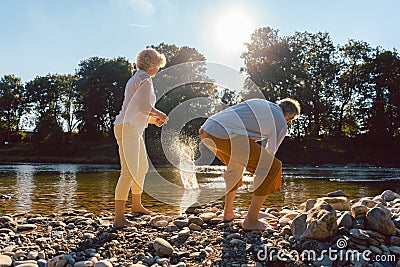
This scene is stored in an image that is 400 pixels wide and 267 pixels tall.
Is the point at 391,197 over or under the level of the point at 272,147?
under

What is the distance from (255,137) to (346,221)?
4.02ft

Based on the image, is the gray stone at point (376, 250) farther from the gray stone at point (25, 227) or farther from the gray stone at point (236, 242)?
the gray stone at point (25, 227)

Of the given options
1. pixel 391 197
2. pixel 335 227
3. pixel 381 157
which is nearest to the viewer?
pixel 335 227

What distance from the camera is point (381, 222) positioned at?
3674 millimetres

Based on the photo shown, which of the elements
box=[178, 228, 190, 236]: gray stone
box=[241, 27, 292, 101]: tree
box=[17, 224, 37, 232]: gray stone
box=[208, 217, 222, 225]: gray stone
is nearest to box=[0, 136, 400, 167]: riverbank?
box=[241, 27, 292, 101]: tree

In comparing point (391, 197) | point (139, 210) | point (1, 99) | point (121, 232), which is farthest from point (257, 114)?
point (1, 99)

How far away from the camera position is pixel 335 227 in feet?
12.0

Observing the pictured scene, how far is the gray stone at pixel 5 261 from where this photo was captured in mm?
3297

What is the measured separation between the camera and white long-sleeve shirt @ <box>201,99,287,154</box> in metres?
4.22

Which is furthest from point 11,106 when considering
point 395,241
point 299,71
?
point 395,241

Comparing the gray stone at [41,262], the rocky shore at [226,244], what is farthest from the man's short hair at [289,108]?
the gray stone at [41,262]

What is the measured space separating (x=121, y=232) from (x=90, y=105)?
45.3m

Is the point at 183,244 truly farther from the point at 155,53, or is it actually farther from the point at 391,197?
the point at 391,197

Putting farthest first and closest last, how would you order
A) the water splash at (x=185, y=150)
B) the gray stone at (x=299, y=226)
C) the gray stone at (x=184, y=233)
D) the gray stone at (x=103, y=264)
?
the water splash at (x=185, y=150) < the gray stone at (x=184, y=233) < the gray stone at (x=299, y=226) < the gray stone at (x=103, y=264)
